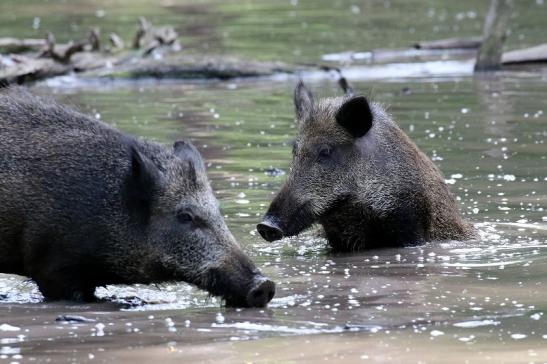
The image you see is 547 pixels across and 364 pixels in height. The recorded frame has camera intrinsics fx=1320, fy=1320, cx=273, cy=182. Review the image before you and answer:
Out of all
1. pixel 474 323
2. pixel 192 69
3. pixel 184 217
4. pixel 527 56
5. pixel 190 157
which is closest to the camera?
pixel 474 323

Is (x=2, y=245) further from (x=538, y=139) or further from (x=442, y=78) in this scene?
(x=442, y=78)

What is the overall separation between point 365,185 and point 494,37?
11.1 metres

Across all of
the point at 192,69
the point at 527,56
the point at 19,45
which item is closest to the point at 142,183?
the point at 192,69

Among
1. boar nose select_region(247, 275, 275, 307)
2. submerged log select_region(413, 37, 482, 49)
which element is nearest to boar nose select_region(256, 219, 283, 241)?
boar nose select_region(247, 275, 275, 307)

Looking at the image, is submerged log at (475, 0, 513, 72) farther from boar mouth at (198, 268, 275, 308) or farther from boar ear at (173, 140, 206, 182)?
boar mouth at (198, 268, 275, 308)

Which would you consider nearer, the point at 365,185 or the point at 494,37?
the point at 365,185

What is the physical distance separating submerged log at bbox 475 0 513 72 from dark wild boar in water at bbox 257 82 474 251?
1073 cm

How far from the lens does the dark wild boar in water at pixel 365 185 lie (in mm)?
10180

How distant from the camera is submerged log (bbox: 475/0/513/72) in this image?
20734 mm

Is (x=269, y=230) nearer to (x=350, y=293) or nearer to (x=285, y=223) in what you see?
(x=285, y=223)

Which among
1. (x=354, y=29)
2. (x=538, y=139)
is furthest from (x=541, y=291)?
(x=354, y=29)

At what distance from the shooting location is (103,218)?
27.2 ft

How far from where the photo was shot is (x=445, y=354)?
6531 mm

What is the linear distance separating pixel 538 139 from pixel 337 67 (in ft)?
24.6
